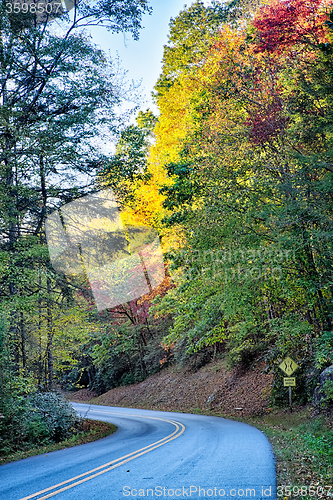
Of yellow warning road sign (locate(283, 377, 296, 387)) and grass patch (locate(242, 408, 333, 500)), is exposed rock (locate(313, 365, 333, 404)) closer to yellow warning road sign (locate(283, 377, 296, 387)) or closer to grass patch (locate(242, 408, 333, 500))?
grass patch (locate(242, 408, 333, 500))

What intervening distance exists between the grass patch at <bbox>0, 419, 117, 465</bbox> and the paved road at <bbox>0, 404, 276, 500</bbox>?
64 centimetres

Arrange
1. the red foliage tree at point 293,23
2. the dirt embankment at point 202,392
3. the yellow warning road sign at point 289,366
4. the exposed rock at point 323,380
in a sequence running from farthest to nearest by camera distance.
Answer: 1. the dirt embankment at point 202,392
2. the yellow warning road sign at point 289,366
3. the exposed rock at point 323,380
4. the red foliage tree at point 293,23

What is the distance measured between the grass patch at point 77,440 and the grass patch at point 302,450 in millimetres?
5820

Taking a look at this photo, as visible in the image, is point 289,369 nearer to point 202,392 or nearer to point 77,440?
point 77,440

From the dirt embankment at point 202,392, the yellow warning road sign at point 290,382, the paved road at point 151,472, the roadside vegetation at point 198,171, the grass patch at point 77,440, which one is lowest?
the dirt embankment at point 202,392

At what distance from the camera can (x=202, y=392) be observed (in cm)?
2322

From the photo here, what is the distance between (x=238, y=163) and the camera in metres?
13.0

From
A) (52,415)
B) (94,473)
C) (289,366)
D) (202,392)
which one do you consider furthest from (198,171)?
(202,392)

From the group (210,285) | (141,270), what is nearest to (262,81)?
(210,285)

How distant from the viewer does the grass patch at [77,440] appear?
9773mm

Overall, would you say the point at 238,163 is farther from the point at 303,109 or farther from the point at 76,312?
the point at 76,312

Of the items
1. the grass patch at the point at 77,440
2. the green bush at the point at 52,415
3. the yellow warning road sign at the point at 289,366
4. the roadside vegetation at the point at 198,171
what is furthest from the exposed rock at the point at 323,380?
the green bush at the point at 52,415

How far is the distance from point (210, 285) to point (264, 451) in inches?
220

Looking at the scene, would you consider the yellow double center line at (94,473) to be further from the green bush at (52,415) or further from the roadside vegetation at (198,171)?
the green bush at (52,415)
